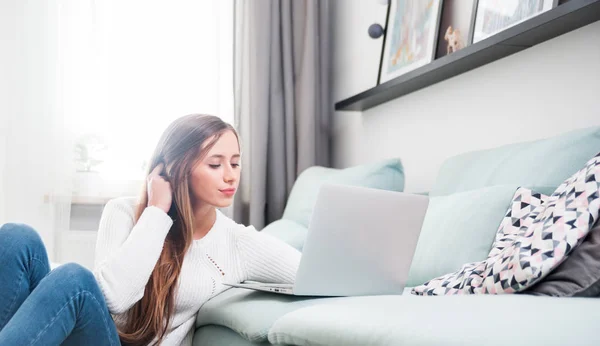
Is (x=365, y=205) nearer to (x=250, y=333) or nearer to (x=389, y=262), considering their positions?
(x=389, y=262)

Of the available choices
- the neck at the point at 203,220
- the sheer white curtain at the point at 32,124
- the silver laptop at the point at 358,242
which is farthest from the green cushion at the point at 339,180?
the sheer white curtain at the point at 32,124

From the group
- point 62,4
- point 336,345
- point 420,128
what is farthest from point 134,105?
point 336,345

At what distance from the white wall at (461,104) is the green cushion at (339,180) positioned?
261 millimetres

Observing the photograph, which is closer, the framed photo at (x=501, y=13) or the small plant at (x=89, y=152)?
the framed photo at (x=501, y=13)

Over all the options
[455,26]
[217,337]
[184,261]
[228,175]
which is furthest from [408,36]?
[217,337]

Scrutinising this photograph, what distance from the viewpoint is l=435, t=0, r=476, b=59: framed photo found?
236 centimetres

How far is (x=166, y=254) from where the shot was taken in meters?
1.57

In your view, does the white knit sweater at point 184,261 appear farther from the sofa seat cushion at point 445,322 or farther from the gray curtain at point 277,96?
the gray curtain at point 277,96

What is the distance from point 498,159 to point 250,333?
882 mm

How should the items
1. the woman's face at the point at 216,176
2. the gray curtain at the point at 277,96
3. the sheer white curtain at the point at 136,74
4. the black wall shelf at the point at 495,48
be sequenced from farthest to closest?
1. the gray curtain at the point at 277,96
2. the sheer white curtain at the point at 136,74
3. the black wall shelf at the point at 495,48
4. the woman's face at the point at 216,176

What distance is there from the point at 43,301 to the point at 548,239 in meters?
0.92

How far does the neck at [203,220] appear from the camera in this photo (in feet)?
5.39

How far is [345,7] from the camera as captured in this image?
3.51 metres

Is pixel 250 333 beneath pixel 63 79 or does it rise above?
beneath
